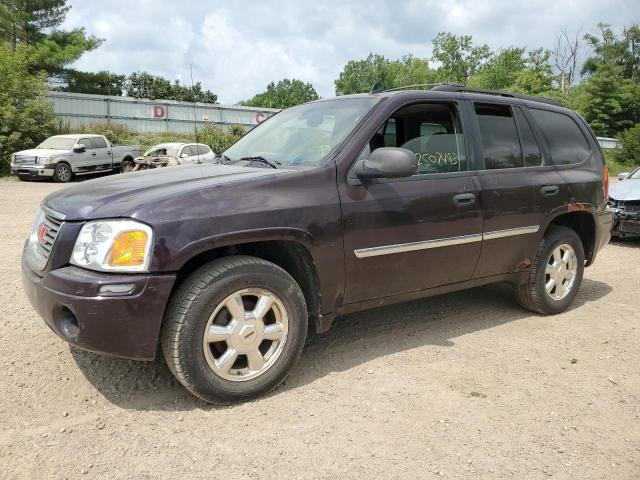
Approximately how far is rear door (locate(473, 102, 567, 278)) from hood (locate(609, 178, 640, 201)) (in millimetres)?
4835

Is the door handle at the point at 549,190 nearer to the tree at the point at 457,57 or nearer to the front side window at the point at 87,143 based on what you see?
the front side window at the point at 87,143

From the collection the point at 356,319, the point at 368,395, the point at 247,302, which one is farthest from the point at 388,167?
the point at 356,319

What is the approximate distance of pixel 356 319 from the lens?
14.8 ft

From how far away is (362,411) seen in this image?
3.01 metres

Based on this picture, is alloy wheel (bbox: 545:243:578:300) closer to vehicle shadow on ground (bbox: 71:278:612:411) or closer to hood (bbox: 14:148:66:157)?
vehicle shadow on ground (bbox: 71:278:612:411)

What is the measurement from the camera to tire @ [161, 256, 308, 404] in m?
2.82

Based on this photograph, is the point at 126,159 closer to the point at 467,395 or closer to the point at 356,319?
the point at 356,319

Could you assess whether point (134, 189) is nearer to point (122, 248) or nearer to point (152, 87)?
point (122, 248)

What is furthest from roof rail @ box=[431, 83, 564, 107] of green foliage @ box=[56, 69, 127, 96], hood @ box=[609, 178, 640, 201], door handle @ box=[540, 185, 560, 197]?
green foliage @ box=[56, 69, 127, 96]

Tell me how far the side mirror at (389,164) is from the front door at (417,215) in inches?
4.7

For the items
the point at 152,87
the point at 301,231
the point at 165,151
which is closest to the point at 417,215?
the point at 301,231

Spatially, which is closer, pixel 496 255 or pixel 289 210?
pixel 289 210

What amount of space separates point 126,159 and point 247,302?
2049cm

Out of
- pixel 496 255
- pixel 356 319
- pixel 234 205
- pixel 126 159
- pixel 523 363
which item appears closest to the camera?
→ pixel 234 205
